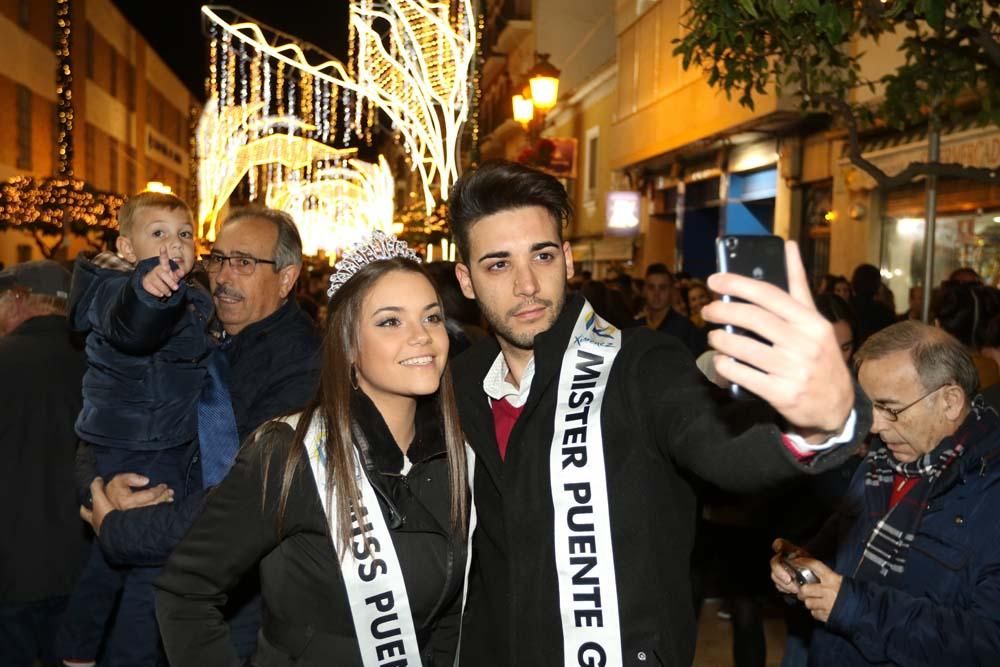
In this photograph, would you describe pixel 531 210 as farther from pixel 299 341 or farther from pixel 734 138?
pixel 734 138

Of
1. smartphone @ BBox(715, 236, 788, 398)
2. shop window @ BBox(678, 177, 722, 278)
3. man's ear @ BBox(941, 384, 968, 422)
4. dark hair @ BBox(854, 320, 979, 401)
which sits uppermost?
shop window @ BBox(678, 177, 722, 278)

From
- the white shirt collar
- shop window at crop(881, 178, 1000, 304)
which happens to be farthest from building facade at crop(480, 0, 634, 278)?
the white shirt collar

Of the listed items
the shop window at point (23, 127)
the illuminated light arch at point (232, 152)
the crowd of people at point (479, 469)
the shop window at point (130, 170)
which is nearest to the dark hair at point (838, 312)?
the crowd of people at point (479, 469)

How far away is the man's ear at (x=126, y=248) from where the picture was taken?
4.20 metres

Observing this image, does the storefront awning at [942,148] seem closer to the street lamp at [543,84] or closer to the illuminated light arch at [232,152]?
the street lamp at [543,84]

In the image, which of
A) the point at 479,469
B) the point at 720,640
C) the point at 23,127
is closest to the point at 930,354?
the point at 479,469

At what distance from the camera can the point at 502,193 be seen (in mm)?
3352

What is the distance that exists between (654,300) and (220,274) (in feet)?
20.4

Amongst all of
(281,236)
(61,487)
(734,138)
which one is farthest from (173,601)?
(734,138)

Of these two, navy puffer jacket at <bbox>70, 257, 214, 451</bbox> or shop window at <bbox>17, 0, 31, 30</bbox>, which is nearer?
navy puffer jacket at <bbox>70, 257, 214, 451</bbox>

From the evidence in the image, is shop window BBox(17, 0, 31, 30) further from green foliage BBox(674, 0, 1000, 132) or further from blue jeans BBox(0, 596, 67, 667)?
blue jeans BBox(0, 596, 67, 667)

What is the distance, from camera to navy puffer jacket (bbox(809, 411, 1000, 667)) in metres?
2.99

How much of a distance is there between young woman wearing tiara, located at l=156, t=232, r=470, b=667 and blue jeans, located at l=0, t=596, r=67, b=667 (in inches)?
114

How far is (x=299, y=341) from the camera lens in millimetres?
4090
